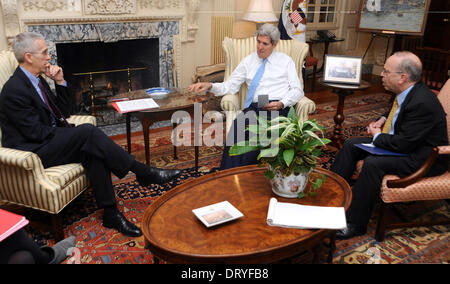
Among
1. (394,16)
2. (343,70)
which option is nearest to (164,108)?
(343,70)

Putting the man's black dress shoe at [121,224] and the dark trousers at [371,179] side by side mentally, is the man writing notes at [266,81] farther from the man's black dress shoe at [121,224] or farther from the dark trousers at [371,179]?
the man's black dress shoe at [121,224]

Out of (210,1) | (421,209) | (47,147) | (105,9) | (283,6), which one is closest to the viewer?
(47,147)

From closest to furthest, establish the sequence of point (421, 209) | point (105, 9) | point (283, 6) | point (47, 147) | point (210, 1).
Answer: point (47, 147) → point (421, 209) → point (105, 9) → point (210, 1) → point (283, 6)

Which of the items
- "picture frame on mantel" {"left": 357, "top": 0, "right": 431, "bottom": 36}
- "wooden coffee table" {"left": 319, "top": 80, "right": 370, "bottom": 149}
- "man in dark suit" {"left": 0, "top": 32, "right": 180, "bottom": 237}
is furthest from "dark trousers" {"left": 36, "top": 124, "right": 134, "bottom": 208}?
"picture frame on mantel" {"left": 357, "top": 0, "right": 431, "bottom": 36}

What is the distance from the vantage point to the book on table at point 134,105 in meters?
2.71

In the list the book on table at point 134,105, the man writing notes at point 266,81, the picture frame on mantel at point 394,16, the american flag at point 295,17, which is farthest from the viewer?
the american flag at point 295,17

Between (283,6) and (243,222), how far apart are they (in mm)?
4140

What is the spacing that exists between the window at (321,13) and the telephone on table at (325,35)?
0.25 metres

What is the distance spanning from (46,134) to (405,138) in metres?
2.13

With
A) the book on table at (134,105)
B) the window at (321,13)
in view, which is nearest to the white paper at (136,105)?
the book on table at (134,105)

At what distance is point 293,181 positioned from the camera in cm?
192

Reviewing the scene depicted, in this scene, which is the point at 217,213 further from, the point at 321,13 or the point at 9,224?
the point at 321,13
